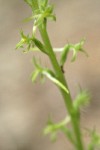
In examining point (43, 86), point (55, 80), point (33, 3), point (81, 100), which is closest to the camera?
point (33, 3)

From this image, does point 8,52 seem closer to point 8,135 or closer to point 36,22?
point 8,135

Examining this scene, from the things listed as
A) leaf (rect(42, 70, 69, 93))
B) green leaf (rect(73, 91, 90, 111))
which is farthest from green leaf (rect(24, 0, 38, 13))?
green leaf (rect(73, 91, 90, 111))

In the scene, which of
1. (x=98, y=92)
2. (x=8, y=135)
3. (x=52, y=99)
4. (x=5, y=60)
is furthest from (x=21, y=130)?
(x=5, y=60)

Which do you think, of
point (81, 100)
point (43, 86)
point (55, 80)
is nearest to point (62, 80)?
point (55, 80)

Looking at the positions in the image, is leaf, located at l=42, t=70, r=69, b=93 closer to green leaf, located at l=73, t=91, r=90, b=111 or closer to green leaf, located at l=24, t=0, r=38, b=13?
green leaf, located at l=73, t=91, r=90, b=111

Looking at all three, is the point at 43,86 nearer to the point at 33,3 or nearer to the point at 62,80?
the point at 62,80

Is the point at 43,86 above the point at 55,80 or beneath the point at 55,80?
beneath

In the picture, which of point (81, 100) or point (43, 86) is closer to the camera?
point (81, 100)

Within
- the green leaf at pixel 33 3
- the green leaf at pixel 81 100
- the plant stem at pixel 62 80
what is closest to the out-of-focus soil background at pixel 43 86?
the green leaf at pixel 81 100

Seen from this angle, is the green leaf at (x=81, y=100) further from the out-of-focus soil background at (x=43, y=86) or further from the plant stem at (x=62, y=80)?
the out-of-focus soil background at (x=43, y=86)

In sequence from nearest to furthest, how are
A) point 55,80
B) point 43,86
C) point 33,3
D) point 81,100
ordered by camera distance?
point 33,3, point 55,80, point 81,100, point 43,86
